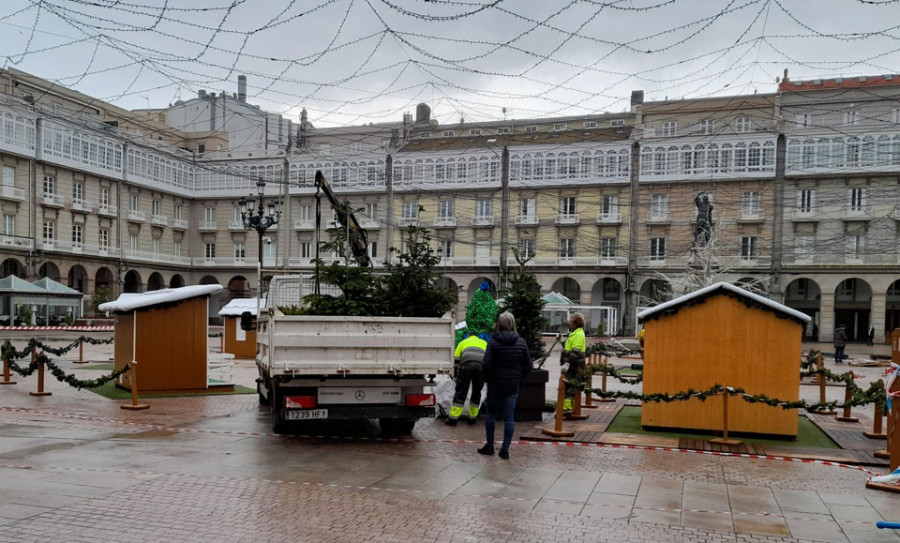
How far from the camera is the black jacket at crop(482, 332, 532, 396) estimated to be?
888 centimetres

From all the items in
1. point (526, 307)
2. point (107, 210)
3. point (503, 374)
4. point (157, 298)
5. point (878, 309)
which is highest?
point (107, 210)

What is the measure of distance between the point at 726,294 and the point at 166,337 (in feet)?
33.0

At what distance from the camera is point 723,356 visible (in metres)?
10.2

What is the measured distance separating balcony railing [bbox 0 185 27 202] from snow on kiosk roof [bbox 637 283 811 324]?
135ft

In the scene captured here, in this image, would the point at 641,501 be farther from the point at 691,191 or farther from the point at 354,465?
the point at 691,191

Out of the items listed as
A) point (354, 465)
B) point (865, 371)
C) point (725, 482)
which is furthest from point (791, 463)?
point (865, 371)

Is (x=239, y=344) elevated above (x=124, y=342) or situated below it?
below

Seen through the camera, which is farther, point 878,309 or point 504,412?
point 878,309

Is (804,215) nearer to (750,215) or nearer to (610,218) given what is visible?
(750,215)

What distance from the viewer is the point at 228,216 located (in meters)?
57.0

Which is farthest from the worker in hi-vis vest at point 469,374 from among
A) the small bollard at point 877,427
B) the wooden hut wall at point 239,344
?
the wooden hut wall at point 239,344

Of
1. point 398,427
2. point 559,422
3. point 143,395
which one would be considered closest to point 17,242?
point 143,395

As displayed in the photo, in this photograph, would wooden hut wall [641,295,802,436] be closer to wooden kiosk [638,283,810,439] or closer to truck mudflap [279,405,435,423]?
wooden kiosk [638,283,810,439]

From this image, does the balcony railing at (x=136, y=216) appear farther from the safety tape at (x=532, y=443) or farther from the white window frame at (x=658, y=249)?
the safety tape at (x=532, y=443)
